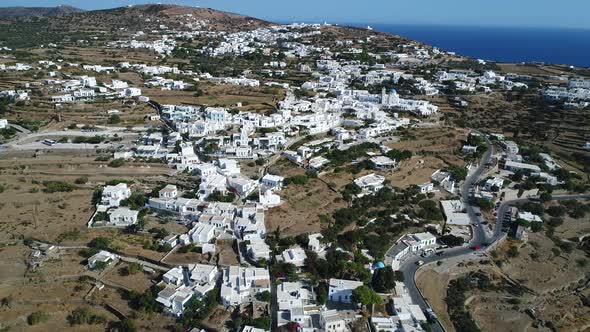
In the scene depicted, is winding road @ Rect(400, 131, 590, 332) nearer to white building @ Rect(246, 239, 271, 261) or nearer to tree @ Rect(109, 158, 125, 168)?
white building @ Rect(246, 239, 271, 261)

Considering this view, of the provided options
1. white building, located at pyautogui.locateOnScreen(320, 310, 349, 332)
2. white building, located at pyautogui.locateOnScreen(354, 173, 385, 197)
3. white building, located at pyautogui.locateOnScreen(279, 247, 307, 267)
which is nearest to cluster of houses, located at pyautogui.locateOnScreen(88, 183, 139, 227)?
white building, located at pyautogui.locateOnScreen(279, 247, 307, 267)

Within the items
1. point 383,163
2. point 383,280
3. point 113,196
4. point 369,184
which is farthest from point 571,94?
point 113,196

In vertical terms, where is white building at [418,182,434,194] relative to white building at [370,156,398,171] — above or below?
below

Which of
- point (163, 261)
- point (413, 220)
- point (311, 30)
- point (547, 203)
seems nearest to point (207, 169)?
point (163, 261)

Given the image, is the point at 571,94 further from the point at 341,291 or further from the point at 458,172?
the point at 341,291

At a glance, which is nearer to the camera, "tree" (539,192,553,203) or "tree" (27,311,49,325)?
"tree" (27,311,49,325)

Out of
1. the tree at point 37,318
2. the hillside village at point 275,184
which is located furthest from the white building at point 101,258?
the tree at point 37,318

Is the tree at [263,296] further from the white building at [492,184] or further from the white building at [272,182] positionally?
the white building at [492,184]
